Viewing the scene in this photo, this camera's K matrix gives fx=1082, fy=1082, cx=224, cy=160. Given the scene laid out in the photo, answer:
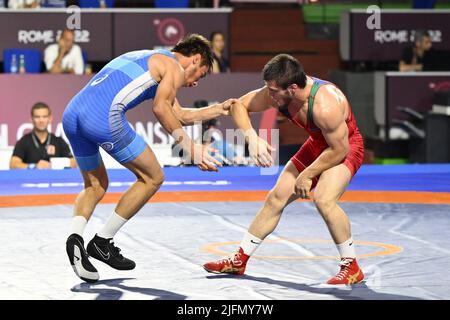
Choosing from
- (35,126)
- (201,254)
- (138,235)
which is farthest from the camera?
(35,126)

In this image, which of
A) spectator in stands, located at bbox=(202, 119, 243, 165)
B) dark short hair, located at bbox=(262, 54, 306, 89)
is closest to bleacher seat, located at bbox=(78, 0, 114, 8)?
spectator in stands, located at bbox=(202, 119, 243, 165)

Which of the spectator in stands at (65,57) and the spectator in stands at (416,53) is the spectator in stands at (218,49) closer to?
the spectator in stands at (65,57)

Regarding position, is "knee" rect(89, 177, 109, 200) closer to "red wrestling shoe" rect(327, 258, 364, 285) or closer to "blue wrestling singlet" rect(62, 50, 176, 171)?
"blue wrestling singlet" rect(62, 50, 176, 171)

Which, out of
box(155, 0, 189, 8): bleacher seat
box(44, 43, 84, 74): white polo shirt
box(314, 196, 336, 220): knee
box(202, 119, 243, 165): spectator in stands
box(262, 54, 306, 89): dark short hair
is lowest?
box(202, 119, 243, 165): spectator in stands

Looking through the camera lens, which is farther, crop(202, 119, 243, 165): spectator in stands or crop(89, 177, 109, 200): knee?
crop(202, 119, 243, 165): spectator in stands

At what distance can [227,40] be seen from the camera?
1318 cm

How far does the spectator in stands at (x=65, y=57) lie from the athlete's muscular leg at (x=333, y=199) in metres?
6.75

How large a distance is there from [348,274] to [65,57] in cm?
715

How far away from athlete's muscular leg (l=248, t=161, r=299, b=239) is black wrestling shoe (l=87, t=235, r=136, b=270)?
793 millimetres

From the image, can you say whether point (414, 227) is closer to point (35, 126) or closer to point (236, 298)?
point (236, 298)

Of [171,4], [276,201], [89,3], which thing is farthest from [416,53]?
[276,201]

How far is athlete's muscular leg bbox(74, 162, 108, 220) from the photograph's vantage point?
610 cm

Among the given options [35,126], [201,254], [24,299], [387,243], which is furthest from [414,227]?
[35,126]

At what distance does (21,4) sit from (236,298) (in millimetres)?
8285
